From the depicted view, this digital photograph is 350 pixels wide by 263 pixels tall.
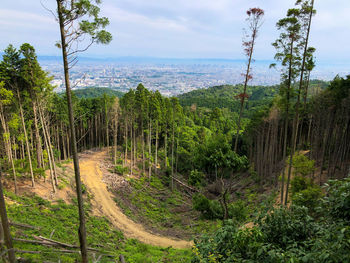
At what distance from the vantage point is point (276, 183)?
24797 mm

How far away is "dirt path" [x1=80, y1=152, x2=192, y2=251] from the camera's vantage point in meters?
14.9

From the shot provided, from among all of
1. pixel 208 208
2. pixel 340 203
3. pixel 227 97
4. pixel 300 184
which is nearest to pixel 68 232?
pixel 208 208

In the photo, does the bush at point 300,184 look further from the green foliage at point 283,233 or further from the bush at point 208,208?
the green foliage at point 283,233

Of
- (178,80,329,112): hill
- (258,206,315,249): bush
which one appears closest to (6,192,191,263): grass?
(258,206,315,249): bush

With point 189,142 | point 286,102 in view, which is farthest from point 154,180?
point 286,102

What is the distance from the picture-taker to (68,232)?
11.8 m

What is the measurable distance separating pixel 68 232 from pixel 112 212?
21.2ft

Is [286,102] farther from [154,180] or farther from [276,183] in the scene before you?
[154,180]

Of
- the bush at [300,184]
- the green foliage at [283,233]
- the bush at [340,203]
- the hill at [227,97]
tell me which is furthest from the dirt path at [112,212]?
the hill at [227,97]

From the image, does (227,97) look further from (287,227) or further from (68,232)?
(287,227)

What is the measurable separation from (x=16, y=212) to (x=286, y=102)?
1711 centimetres

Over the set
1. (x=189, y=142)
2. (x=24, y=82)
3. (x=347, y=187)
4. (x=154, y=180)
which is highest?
(x=24, y=82)

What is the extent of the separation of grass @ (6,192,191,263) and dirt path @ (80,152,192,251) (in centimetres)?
110

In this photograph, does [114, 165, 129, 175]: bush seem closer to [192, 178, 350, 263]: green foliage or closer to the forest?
the forest
